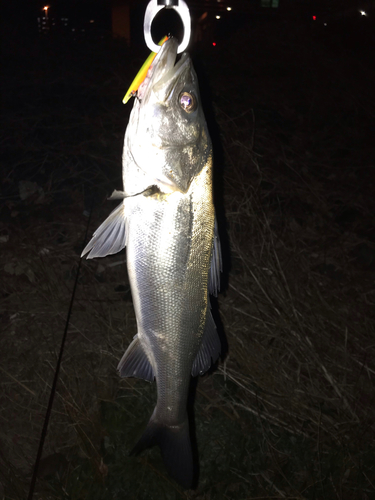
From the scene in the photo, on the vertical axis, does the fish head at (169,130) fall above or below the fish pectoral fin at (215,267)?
above

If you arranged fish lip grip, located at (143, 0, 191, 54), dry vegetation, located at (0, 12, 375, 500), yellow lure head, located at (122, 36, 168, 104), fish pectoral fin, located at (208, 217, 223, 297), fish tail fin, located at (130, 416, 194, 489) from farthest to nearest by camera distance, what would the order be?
1. dry vegetation, located at (0, 12, 375, 500)
2. fish tail fin, located at (130, 416, 194, 489)
3. fish pectoral fin, located at (208, 217, 223, 297)
4. yellow lure head, located at (122, 36, 168, 104)
5. fish lip grip, located at (143, 0, 191, 54)

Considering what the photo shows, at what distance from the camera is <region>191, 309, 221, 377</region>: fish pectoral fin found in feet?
5.05

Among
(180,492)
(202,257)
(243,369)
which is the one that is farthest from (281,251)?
(202,257)

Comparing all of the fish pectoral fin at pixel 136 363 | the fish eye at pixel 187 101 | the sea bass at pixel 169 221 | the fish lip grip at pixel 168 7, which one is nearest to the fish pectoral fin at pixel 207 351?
the sea bass at pixel 169 221

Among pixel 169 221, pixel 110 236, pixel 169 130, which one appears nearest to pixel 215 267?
pixel 169 221

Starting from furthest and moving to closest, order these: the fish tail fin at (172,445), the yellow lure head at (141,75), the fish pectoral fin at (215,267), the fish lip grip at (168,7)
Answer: the fish tail fin at (172,445) → the fish pectoral fin at (215,267) → the yellow lure head at (141,75) → the fish lip grip at (168,7)

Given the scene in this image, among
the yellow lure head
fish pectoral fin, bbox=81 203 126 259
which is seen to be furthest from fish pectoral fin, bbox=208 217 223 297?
the yellow lure head

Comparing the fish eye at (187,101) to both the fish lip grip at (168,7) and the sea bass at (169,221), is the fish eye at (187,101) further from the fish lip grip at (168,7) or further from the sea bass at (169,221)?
the fish lip grip at (168,7)

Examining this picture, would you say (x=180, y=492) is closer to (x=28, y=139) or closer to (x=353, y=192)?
(x=353, y=192)

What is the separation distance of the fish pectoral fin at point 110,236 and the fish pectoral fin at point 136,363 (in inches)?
14.6

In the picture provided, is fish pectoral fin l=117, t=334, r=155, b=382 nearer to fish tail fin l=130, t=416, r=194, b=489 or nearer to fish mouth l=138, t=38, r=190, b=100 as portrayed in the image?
fish tail fin l=130, t=416, r=194, b=489

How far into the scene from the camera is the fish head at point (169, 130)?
136 centimetres

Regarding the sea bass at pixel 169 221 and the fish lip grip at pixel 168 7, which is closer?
the fish lip grip at pixel 168 7

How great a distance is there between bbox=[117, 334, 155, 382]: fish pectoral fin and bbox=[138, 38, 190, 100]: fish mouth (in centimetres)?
93
